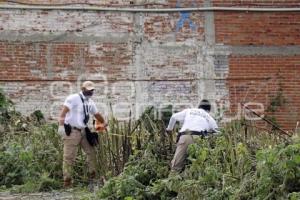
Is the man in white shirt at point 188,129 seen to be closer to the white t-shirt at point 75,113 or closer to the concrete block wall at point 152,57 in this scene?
the white t-shirt at point 75,113

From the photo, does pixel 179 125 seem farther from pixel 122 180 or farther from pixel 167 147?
pixel 122 180

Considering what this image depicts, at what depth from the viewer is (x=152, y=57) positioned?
16.0 meters

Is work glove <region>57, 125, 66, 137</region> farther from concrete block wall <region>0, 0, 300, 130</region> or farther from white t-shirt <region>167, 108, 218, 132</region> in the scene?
concrete block wall <region>0, 0, 300, 130</region>

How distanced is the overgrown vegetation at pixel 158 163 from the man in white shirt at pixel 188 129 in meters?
0.20

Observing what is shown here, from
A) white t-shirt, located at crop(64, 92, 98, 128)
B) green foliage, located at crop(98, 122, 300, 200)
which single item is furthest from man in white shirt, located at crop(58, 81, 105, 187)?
green foliage, located at crop(98, 122, 300, 200)

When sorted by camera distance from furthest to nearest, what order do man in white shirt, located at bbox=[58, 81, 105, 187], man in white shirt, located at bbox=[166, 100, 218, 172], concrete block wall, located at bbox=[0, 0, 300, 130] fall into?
concrete block wall, located at bbox=[0, 0, 300, 130], man in white shirt, located at bbox=[58, 81, 105, 187], man in white shirt, located at bbox=[166, 100, 218, 172]

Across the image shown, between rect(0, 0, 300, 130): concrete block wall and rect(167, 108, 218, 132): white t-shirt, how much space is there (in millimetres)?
5440

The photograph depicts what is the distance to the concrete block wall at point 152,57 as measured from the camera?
1553 centimetres

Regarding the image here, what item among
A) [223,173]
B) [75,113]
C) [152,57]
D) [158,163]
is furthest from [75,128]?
[152,57]

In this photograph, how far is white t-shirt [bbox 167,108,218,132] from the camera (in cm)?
998

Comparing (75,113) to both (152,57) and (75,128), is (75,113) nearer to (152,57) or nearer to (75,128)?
(75,128)

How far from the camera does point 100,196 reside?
877 centimetres

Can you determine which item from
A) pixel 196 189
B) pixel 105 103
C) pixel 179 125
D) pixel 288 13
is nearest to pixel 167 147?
pixel 179 125

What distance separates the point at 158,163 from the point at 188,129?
0.72m
